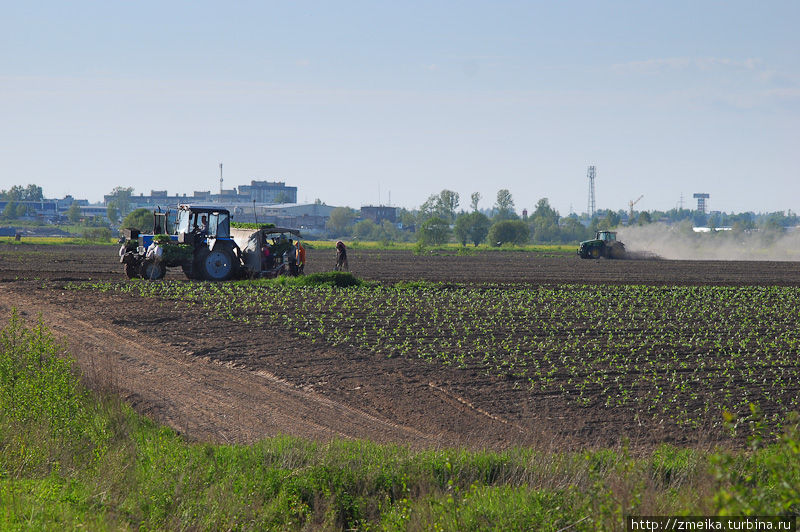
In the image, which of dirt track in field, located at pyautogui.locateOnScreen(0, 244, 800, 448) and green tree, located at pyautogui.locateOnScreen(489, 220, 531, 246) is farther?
green tree, located at pyautogui.locateOnScreen(489, 220, 531, 246)

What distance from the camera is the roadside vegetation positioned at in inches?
313

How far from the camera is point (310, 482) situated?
9016mm

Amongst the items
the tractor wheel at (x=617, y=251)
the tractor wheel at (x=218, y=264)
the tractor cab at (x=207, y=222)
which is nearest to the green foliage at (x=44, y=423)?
the tractor wheel at (x=218, y=264)

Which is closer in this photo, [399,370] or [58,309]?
[399,370]

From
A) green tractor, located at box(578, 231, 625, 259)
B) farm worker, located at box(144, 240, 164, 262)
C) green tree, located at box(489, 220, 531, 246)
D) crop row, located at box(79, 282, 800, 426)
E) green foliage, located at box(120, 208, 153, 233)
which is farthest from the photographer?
green tree, located at box(489, 220, 531, 246)

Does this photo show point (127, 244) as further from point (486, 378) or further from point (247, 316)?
point (486, 378)

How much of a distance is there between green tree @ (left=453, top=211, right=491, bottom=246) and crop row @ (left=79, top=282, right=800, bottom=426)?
324 feet

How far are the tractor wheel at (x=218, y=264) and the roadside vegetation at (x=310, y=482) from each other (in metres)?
20.4

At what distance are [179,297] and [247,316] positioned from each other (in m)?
4.39

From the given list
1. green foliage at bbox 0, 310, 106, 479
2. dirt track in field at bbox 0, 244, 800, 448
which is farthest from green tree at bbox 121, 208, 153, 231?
green foliage at bbox 0, 310, 106, 479

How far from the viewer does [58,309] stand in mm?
21922

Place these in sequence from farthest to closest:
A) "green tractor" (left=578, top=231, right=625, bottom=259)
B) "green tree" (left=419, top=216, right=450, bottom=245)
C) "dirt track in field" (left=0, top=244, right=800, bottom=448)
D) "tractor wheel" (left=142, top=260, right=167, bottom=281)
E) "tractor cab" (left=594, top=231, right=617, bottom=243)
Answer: "green tree" (left=419, top=216, right=450, bottom=245), "tractor cab" (left=594, top=231, right=617, bottom=243), "green tractor" (left=578, top=231, right=625, bottom=259), "tractor wheel" (left=142, top=260, right=167, bottom=281), "dirt track in field" (left=0, top=244, right=800, bottom=448)

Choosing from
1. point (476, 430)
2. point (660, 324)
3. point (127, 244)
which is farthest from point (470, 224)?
point (476, 430)

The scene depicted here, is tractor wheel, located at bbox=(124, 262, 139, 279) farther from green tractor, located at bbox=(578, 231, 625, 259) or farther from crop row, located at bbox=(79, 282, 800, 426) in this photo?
green tractor, located at bbox=(578, 231, 625, 259)
